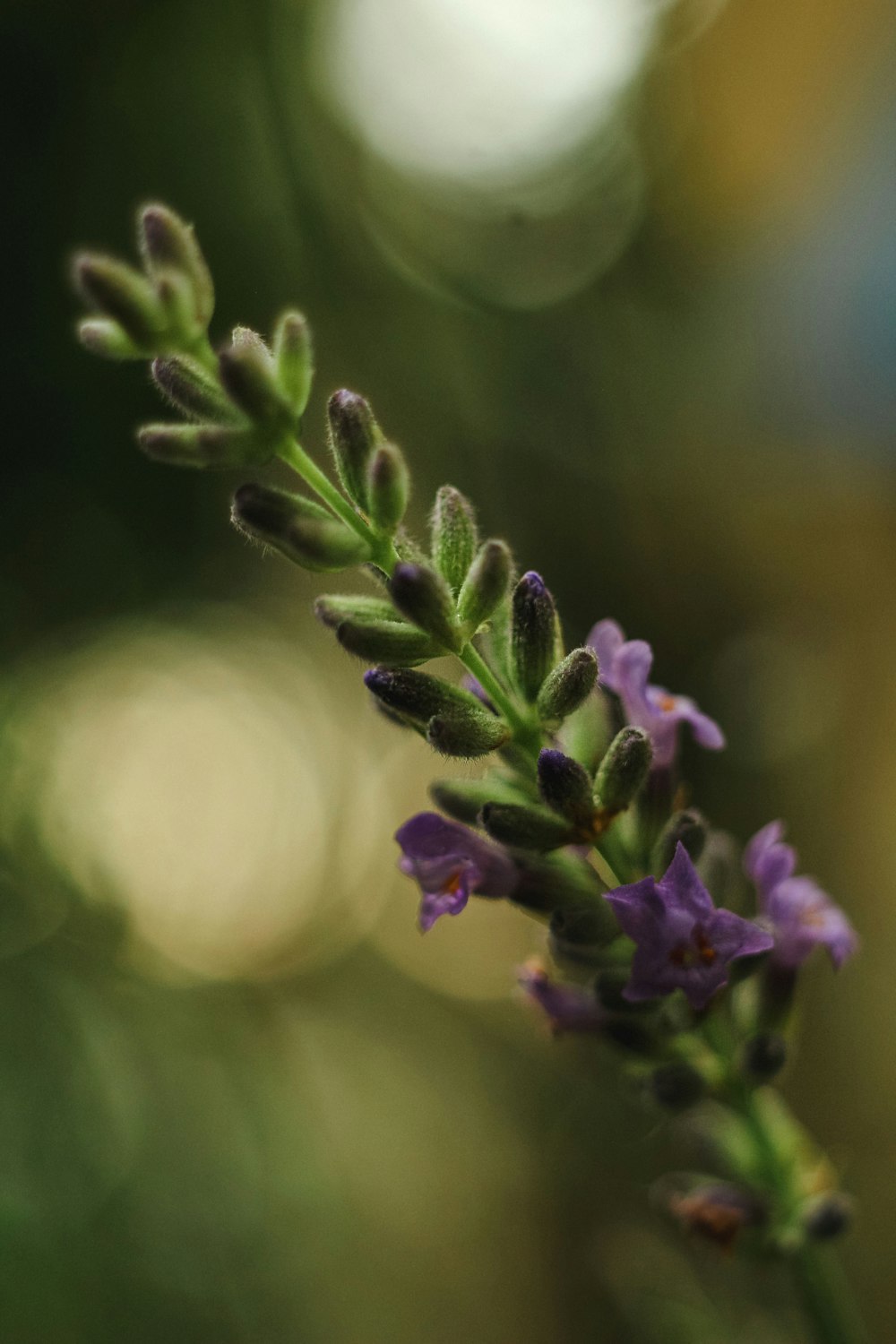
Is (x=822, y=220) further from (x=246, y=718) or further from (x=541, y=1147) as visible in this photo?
(x=541, y=1147)

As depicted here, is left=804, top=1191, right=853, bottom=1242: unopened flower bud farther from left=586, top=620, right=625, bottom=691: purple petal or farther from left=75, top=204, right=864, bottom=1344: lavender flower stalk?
left=586, top=620, right=625, bottom=691: purple petal

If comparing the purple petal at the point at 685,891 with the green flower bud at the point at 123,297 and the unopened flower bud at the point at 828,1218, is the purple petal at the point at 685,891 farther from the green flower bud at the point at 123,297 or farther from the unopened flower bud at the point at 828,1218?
the green flower bud at the point at 123,297

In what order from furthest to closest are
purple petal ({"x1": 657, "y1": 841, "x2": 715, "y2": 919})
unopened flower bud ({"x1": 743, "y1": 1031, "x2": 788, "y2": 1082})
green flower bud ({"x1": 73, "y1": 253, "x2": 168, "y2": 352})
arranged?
unopened flower bud ({"x1": 743, "y1": 1031, "x2": 788, "y2": 1082}) < purple petal ({"x1": 657, "y1": 841, "x2": 715, "y2": 919}) < green flower bud ({"x1": 73, "y1": 253, "x2": 168, "y2": 352})

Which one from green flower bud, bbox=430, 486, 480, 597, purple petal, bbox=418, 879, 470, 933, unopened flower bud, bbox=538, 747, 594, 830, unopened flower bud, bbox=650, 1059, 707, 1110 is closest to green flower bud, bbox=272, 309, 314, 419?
green flower bud, bbox=430, 486, 480, 597

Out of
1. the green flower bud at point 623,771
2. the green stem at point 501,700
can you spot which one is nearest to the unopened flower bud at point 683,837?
the green flower bud at point 623,771

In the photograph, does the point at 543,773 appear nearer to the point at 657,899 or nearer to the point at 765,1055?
the point at 657,899

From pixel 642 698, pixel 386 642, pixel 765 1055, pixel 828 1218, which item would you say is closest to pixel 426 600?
pixel 386 642
